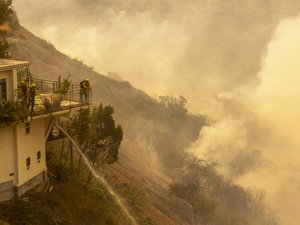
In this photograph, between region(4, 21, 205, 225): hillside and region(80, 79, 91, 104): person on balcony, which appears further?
region(4, 21, 205, 225): hillside

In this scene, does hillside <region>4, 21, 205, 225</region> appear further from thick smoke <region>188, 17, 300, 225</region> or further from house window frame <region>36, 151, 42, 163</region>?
house window frame <region>36, 151, 42, 163</region>

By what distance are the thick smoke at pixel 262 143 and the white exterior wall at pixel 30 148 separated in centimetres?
3999

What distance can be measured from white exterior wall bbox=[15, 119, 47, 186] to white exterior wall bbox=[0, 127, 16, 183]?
22cm

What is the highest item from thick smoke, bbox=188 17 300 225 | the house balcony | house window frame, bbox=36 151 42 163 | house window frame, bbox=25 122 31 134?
the house balcony

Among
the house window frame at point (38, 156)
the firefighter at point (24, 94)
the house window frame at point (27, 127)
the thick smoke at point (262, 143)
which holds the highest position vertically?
the firefighter at point (24, 94)

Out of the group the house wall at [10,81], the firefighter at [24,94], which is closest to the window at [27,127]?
the firefighter at [24,94]

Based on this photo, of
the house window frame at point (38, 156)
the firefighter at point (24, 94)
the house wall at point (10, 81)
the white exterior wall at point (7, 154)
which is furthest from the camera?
the house window frame at point (38, 156)

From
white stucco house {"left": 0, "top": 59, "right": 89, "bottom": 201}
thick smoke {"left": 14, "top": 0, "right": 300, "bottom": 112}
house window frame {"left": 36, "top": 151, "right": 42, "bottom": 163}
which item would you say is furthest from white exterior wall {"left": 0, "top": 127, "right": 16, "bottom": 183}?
thick smoke {"left": 14, "top": 0, "right": 300, "bottom": 112}

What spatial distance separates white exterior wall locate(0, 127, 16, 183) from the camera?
21031 millimetres

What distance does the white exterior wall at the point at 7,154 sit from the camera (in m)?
21.0

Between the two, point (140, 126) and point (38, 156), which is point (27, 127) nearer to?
point (38, 156)

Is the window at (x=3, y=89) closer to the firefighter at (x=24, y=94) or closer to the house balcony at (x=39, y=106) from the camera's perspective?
the house balcony at (x=39, y=106)

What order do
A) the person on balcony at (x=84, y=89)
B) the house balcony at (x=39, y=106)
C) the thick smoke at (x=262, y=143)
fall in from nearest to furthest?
1. the house balcony at (x=39, y=106)
2. the person on balcony at (x=84, y=89)
3. the thick smoke at (x=262, y=143)

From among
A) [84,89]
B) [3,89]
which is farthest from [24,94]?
[84,89]
